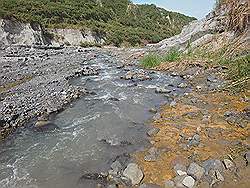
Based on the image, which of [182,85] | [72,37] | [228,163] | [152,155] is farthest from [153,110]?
[72,37]

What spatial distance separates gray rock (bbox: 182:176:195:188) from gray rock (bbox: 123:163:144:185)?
1.09 metres

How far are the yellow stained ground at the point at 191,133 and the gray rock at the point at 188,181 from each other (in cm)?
47

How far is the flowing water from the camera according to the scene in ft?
28.5

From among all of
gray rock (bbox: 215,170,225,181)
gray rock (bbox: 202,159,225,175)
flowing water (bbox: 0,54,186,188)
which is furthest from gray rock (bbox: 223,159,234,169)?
flowing water (bbox: 0,54,186,188)

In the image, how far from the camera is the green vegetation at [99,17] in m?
72.1

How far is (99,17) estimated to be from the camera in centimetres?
10250

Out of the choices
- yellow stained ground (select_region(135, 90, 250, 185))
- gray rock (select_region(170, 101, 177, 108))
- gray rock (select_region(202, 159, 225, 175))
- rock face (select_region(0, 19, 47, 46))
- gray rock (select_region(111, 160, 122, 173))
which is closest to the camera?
gray rock (select_region(202, 159, 225, 175))

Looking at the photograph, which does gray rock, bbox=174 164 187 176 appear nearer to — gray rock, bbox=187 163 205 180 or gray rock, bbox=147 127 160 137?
gray rock, bbox=187 163 205 180

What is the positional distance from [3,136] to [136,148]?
518cm

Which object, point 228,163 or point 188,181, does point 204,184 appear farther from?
point 228,163

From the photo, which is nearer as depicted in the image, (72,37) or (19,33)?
(19,33)

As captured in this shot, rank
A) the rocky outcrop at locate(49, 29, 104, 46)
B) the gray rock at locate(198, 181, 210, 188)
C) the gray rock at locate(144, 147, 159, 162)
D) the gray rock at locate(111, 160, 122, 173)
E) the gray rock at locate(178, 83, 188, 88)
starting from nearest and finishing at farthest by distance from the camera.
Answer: the gray rock at locate(198, 181, 210, 188)
the gray rock at locate(111, 160, 122, 173)
the gray rock at locate(144, 147, 159, 162)
the gray rock at locate(178, 83, 188, 88)
the rocky outcrop at locate(49, 29, 104, 46)

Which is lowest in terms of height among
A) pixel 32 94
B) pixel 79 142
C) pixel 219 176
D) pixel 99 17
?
pixel 32 94

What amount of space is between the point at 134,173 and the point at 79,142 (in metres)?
3.38
